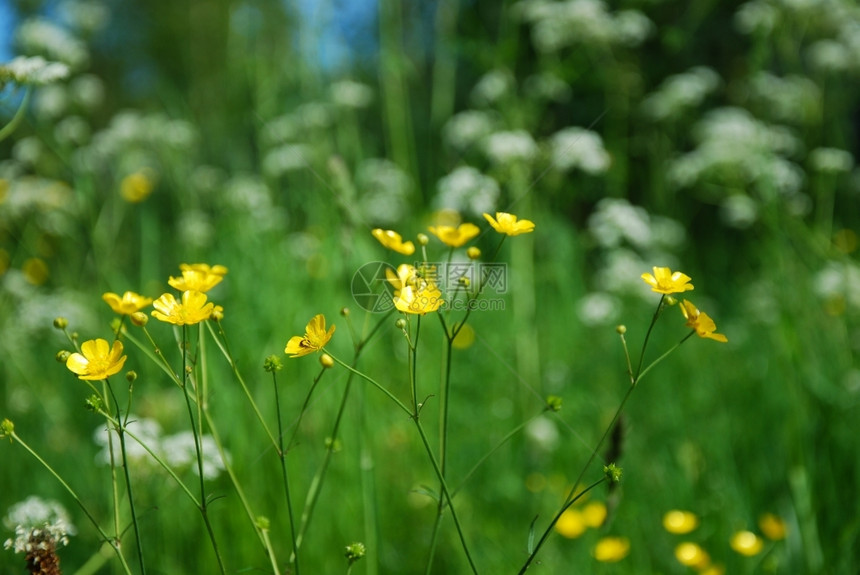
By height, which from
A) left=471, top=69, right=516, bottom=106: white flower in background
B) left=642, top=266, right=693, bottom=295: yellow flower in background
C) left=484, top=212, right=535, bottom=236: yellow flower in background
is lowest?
left=471, top=69, right=516, bottom=106: white flower in background

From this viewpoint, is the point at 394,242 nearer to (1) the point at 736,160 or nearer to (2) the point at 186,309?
(2) the point at 186,309

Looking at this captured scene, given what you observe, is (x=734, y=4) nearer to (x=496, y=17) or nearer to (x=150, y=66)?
(x=496, y=17)

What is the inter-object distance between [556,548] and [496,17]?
4.48 meters

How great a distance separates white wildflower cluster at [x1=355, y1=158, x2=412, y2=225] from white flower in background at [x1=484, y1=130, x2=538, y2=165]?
593mm

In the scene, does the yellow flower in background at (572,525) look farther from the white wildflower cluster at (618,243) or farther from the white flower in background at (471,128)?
the white flower in background at (471,128)

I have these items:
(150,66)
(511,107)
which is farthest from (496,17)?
(150,66)

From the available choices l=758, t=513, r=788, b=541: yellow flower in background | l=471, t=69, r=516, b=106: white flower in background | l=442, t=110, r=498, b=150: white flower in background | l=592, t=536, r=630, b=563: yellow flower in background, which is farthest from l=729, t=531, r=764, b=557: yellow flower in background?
l=442, t=110, r=498, b=150: white flower in background

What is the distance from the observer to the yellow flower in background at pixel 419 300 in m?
0.64

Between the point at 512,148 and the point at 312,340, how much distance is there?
1.30m

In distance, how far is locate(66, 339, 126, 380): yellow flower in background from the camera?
65 cm

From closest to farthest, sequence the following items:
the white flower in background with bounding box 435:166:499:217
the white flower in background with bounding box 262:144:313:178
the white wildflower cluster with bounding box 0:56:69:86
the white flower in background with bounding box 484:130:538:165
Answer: the white wildflower cluster with bounding box 0:56:69:86, the white flower in background with bounding box 435:166:499:217, the white flower in background with bounding box 484:130:538:165, the white flower in background with bounding box 262:144:313:178

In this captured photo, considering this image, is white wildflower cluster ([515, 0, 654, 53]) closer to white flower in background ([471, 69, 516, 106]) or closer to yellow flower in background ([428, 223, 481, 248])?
white flower in background ([471, 69, 516, 106])

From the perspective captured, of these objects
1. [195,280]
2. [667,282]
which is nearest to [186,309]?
[195,280]

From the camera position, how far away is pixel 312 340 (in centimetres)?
67
